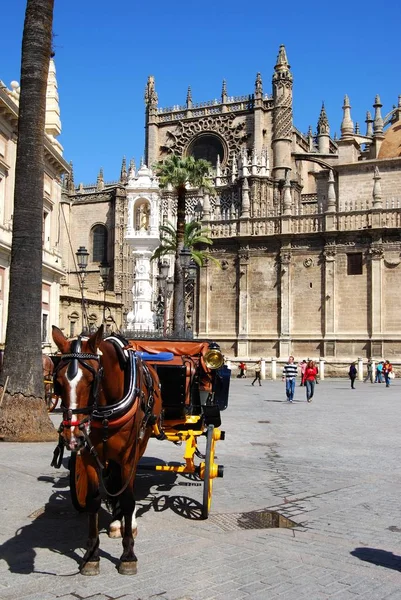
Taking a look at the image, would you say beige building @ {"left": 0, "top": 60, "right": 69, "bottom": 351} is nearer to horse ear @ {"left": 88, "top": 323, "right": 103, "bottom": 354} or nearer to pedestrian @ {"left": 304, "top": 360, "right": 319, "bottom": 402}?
pedestrian @ {"left": 304, "top": 360, "right": 319, "bottom": 402}

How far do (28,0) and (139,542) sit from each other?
33.4 feet

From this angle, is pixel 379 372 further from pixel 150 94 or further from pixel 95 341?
pixel 150 94

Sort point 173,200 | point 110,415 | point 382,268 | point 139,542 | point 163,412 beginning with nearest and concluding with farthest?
point 110,415
point 139,542
point 163,412
point 382,268
point 173,200

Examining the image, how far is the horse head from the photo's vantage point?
4629 mm

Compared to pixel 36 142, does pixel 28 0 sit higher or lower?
higher

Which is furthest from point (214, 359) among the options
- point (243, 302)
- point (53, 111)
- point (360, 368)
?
point (243, 302)

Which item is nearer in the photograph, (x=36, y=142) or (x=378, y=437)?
(x=36, y=142)

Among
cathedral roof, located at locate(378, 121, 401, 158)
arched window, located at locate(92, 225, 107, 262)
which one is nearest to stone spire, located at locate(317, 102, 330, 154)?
cathedral roof, located at locate(378, 121, 401, 158)

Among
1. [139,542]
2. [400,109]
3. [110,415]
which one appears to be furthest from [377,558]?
[400,109]

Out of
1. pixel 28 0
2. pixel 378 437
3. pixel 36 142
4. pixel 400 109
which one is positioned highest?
pixel 400 109

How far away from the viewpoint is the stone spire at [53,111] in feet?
101

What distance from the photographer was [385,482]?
8891 mm

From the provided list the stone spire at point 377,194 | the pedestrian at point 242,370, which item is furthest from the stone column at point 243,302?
the stone spire at point 377,194

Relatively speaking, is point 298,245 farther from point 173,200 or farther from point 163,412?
point 163,412
